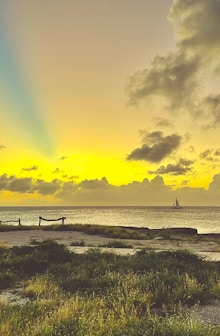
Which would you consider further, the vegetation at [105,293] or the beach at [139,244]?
the beach at [139,244]

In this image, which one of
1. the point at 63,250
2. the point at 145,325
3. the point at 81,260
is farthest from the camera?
the point at 63,250

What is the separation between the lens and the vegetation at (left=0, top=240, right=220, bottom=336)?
23.6 feet

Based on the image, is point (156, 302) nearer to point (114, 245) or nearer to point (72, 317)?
point (72, 317)

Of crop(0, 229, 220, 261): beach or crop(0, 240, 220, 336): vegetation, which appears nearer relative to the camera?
crop(0, 240, 220, 336): vegetation

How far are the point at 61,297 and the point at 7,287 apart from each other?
303 centimetres

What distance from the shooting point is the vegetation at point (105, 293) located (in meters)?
7.19

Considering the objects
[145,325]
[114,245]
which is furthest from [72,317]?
[114,245]

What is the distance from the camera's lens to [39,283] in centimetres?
1170

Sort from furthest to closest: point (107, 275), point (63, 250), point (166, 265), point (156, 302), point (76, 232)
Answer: point (76, 232)
point (63, 250)
point (166, 265)
point (107, 275)
point (156, 302)

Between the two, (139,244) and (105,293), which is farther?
(139,244)

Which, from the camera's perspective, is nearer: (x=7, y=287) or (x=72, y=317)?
(x=72, y=317)

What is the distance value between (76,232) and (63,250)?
1600 cm

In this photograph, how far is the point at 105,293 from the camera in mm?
10492

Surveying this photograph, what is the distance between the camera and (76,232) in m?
34.7
